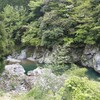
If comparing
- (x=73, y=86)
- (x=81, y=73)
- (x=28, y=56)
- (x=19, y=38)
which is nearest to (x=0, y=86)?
(x=81, y=73)

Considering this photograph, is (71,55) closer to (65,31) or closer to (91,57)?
(91,57)

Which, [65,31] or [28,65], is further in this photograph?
[65,31]

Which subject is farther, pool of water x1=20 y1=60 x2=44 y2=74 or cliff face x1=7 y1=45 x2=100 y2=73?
pool of water x1=20 y1=60 x2=44 y2=74

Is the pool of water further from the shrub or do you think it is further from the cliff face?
the shrub

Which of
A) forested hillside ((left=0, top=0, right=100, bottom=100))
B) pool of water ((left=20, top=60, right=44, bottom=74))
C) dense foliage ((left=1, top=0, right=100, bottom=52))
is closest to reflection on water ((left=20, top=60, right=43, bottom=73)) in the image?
pool of water ((left=20, top=60, right=44, bottom=74))

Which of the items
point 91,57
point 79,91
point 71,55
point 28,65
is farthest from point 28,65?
point 79,91

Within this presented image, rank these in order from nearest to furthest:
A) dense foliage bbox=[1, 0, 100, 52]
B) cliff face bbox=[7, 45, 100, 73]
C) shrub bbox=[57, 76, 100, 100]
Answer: shrub bbox=[57, 76, 100, 100]
cliff face bbox=[7, 45, 100, 73]
dense foliage bbox=[1, 0, 100, 52]

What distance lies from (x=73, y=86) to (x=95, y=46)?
19050 mm

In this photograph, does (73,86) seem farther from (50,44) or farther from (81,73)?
(50,44)

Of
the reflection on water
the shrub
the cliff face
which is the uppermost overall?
the shrub

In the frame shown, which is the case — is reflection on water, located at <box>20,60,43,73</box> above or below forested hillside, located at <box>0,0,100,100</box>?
below

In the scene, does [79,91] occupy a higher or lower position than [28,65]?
higher

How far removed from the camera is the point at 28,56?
28.3 m

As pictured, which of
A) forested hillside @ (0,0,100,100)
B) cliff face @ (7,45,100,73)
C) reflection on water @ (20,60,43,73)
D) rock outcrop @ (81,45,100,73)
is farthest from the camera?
reflection on water @ (20,60,43,73)
